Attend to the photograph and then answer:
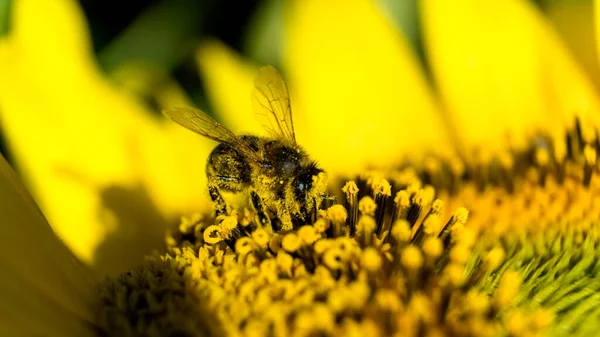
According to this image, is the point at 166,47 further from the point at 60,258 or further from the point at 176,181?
the point at 60,258

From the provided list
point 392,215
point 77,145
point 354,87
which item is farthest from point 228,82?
→ point 392,215

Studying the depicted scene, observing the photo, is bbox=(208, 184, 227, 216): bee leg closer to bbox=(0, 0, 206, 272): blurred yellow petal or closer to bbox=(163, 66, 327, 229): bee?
bbox=(163, 66, 327, 229): bee

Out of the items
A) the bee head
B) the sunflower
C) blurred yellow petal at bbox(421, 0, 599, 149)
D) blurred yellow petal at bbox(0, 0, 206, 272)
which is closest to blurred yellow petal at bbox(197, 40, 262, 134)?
the sunflower

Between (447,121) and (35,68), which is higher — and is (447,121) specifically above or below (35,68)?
above

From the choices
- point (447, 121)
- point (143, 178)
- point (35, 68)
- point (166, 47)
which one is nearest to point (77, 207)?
point (143, 178)

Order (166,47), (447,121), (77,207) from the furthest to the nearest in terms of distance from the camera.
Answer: (166,47)
(447,121)
(77,207)

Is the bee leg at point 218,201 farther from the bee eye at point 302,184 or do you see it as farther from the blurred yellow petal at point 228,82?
the blurred yellow petal at point 228,82

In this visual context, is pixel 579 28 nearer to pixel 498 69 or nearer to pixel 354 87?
pixel 498 69
